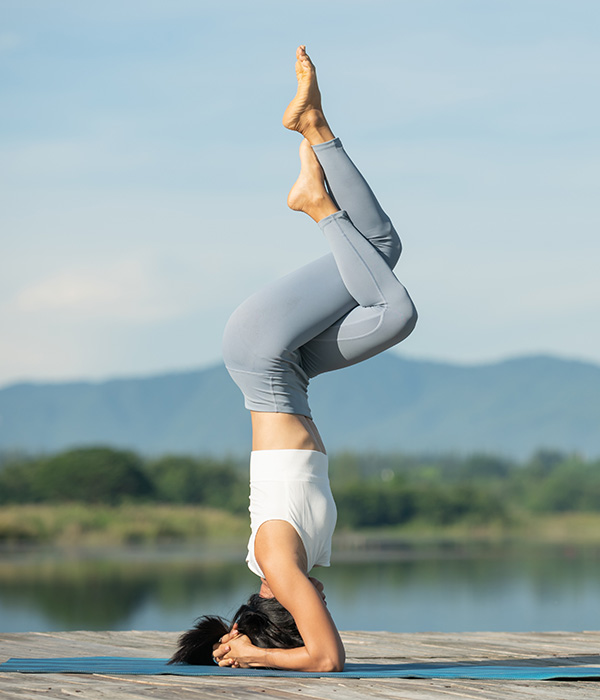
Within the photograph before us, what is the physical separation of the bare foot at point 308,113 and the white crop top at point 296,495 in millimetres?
837

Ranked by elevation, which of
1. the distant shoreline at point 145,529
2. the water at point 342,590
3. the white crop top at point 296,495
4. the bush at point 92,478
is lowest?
the white crop top at point 296,495

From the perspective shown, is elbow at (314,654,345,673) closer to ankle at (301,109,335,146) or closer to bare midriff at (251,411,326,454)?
bare midriff at (251,411,326,454)

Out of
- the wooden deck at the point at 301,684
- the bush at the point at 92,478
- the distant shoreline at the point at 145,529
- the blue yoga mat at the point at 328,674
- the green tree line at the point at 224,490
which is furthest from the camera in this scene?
the green tree line at the point at 224,490

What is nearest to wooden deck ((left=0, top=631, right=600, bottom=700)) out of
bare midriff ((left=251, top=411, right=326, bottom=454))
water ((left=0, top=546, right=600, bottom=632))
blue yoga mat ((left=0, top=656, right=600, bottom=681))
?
blue yoga mat ((left=0, top=656, right=600, bottom=681))

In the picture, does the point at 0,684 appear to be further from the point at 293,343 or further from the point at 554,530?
the point at 554,530

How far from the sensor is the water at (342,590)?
41.0ft

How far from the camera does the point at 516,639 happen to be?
164 inches

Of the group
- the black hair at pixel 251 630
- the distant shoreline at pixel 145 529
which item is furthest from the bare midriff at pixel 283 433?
the distant shoreline at pixel 145 529

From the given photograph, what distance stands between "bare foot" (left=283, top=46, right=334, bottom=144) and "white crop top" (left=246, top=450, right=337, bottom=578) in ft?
2.75

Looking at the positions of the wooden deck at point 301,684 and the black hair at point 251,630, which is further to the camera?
the black hair at point 251,630

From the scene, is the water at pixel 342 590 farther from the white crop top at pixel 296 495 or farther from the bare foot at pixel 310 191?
the bare foot at pixel 310 191

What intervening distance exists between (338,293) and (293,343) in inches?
6.9

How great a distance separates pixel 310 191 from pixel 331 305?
0.30 metres

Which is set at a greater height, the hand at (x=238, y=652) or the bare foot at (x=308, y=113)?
the bare foot at (x=308, y=113)
